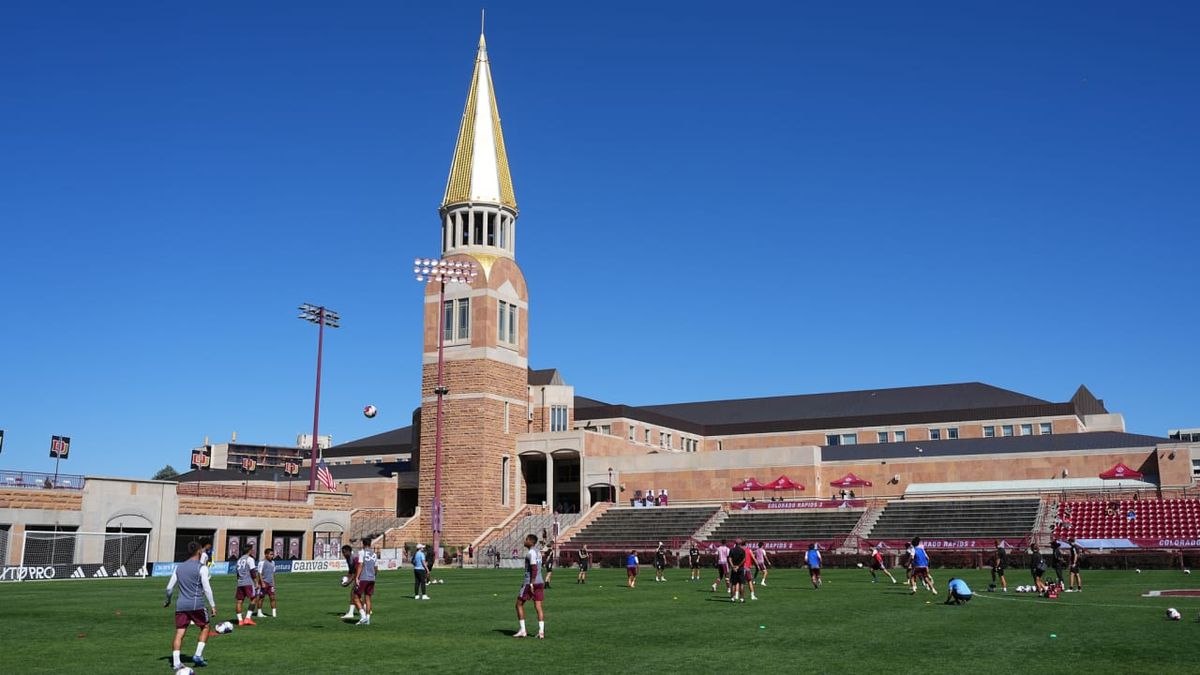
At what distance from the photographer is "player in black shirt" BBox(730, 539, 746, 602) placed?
1226 inches

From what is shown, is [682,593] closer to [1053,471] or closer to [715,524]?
[715,524]

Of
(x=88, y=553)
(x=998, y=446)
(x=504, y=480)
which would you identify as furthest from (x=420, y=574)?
(x=998, y=446)

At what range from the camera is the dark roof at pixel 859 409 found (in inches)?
3698

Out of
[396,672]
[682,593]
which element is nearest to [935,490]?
[682,593]

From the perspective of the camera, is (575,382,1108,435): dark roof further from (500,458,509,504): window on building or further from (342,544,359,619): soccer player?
(342,544,359,619): soccer player

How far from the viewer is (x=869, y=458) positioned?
82.1m

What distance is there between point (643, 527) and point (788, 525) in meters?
10.4

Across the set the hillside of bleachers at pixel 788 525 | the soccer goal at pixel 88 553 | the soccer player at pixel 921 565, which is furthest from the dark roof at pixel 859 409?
the soccer player at pixel 921 565

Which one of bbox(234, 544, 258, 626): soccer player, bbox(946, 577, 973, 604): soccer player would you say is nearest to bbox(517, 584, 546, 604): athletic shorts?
bbox(234, 544, 258, 626): soccer player

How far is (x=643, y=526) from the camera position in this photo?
73.5 metres

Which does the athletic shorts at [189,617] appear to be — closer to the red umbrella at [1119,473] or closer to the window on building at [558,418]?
the red umbrella at [1119,473]

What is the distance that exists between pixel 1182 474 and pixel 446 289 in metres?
54.6

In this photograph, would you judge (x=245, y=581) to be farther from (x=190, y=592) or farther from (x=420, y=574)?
(x=420, y=574)

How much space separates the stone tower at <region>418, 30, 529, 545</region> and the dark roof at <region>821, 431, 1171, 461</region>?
84.6 ft
